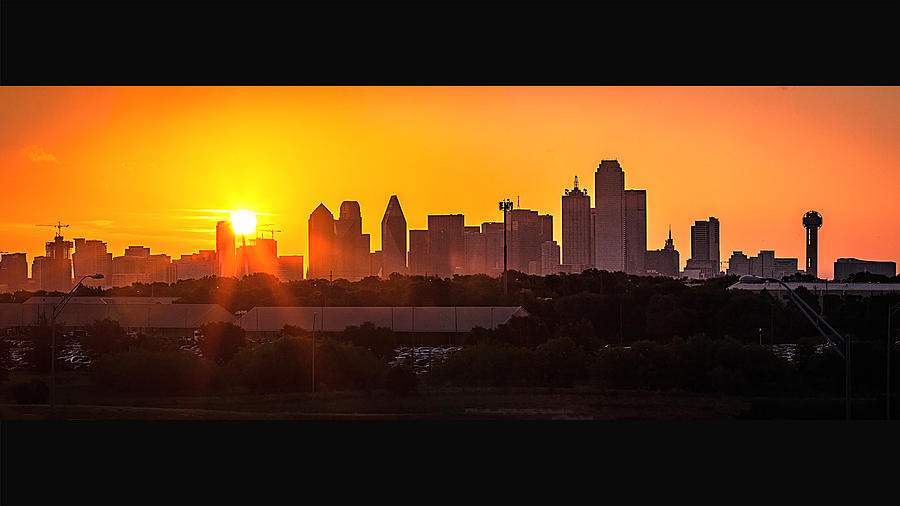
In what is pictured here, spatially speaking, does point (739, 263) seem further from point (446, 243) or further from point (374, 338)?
point (374, 338)

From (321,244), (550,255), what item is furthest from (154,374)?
(550,255)

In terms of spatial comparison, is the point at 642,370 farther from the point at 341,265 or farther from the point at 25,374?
the point at 25,374

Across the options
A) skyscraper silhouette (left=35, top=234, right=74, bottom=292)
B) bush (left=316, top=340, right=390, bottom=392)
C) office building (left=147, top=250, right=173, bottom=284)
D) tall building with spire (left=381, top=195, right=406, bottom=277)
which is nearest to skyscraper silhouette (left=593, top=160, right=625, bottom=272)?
tall building with spire (left=381, top=195, right=406, bottom=277)

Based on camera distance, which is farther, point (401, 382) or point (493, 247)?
point (493, 247)

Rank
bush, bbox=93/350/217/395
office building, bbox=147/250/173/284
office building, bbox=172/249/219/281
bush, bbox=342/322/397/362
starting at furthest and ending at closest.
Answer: office building, bbox=172/249/219/281
office building, bbox=147/250/173/284
bush, bbox=342/322/397/362
bush, bbox=93/350/217/395

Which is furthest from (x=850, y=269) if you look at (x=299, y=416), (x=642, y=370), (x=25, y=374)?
(x=25, y=374)

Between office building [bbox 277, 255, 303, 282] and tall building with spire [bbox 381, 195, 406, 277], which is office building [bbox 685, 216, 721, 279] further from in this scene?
office building [bbox 277, 255, 303, 282]
